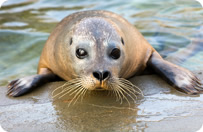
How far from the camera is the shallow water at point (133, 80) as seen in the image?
3.03 m

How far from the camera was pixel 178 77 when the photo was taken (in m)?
3.86

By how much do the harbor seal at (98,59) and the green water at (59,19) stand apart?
1183 mm

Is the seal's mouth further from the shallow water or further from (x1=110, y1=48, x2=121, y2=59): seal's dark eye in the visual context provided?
(x1=110, y1=48, x2=121, y2=59): seal's dark eye

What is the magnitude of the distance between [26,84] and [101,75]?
1.22 meters

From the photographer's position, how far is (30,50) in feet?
21.3

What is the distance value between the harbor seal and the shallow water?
202 millimetres

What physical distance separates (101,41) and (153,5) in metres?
5.73

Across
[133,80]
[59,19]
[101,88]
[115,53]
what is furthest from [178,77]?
[59,19]

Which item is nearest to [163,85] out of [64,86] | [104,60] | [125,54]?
[125,54]

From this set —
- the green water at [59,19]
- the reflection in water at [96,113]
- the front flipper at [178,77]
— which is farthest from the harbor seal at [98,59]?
the green water at [59,19]

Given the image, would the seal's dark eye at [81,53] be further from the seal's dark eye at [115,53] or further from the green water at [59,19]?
the green water at [59,19]

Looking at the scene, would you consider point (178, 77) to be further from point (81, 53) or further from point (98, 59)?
point (81, 53)

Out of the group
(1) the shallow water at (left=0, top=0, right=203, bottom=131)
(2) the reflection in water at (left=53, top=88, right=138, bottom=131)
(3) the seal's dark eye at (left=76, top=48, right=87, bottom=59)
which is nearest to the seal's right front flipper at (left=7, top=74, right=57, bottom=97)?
(1) the shallow water at (left=0, top=0, right=203, bottom=131)

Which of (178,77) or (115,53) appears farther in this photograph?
(178,77)
